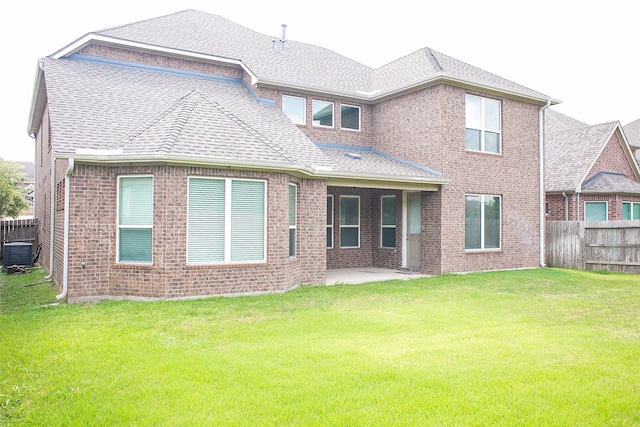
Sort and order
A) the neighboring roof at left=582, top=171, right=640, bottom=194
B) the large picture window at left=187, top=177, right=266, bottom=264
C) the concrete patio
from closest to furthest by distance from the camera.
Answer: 1. the large picture window at left=187, top=177, right=266, bottom=264
2. the concrete patio
3. the neighboring roof at left=582, top=171, right=640, bottom=194

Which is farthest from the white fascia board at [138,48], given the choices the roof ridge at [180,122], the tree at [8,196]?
the tree at [8,196]

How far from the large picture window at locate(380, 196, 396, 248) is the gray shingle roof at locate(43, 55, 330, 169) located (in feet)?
15.0

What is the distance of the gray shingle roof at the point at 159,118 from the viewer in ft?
34.2

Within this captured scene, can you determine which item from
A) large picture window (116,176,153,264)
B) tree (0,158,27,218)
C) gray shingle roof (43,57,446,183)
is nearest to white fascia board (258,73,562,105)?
gray shingle roof (43,57,446,183)

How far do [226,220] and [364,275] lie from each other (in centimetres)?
561

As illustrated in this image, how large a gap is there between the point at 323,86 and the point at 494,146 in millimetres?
5823

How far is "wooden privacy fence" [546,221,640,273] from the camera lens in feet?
51.6

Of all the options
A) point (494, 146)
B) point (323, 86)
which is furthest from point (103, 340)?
point (494, 146)

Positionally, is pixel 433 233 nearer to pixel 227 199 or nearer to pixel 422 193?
pixel 422 193

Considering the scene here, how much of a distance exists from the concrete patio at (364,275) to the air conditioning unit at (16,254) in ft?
31.2

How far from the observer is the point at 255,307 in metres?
9.35

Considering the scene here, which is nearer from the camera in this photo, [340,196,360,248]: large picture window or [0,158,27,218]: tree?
[340,196,360,248]: large picture window

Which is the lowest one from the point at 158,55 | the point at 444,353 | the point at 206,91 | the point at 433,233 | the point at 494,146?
the point at 444,353

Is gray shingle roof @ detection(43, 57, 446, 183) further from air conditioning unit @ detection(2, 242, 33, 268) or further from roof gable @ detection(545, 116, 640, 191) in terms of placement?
roof gable @ detection(545, 116, 640, 191)
